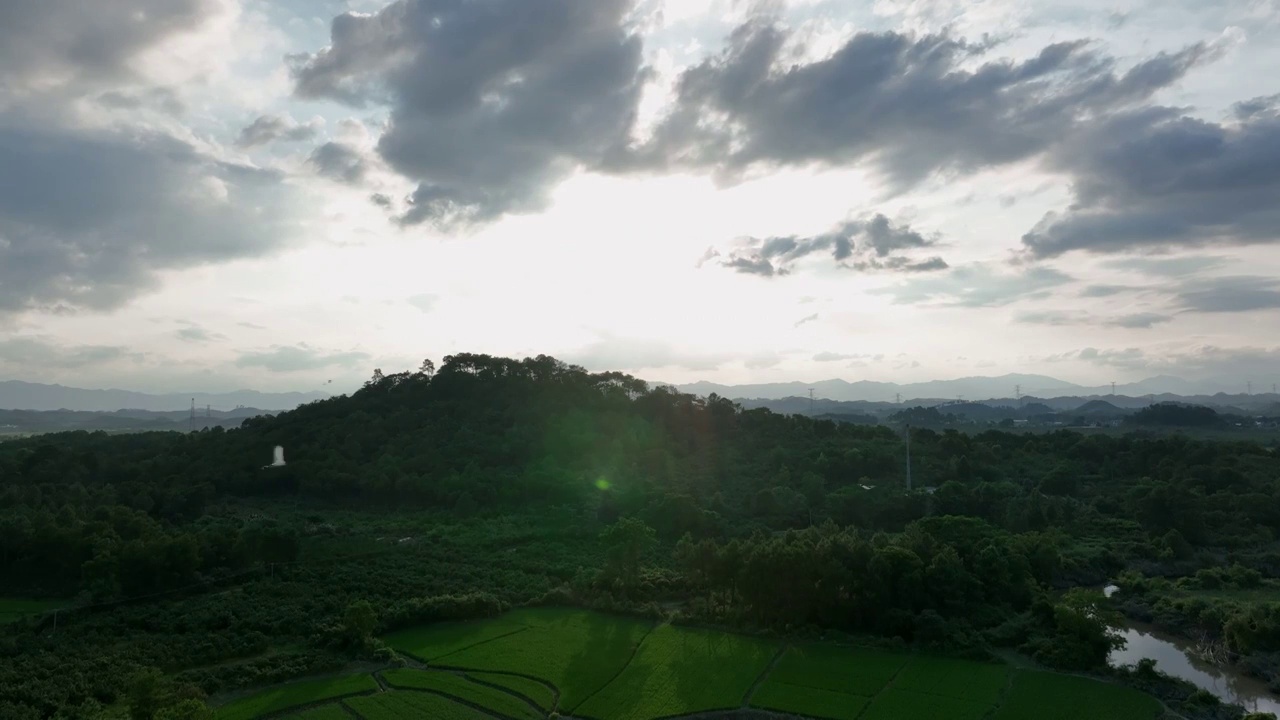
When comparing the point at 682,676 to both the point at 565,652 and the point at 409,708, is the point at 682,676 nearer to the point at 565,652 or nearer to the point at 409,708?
the point at 565,652

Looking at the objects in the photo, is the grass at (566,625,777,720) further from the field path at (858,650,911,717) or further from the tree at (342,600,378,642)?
the tree at (342,600,378,642)

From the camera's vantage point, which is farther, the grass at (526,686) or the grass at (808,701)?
the grass at (526,686)

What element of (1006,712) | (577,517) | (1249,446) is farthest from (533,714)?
(1249,446)

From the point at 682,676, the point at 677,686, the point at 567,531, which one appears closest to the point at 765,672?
the point at 682,676

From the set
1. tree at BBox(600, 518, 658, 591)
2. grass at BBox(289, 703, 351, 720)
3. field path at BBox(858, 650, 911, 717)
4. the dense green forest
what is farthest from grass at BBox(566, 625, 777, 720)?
grass at BBox(289, 703, 351, 720)

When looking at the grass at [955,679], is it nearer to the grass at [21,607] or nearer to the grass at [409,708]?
the grass at [409,708]

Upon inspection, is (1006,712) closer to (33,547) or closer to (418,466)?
(33,547)

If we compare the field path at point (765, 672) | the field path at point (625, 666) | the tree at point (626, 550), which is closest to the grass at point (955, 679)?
the field path at point (765, 672)
